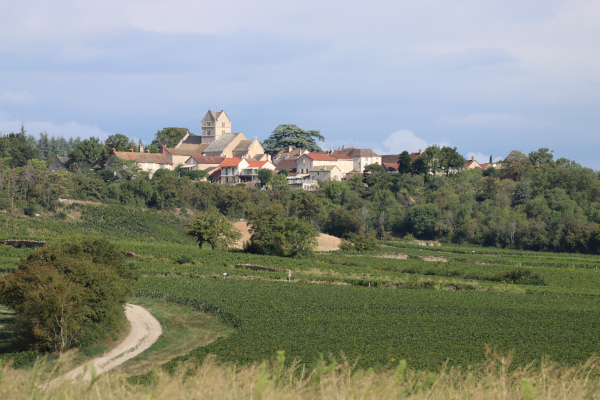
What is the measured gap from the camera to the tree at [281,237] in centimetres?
6309

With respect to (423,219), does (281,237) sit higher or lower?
lower

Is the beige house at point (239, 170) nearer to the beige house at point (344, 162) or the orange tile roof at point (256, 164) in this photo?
the orange tile roof at point (256, 164)

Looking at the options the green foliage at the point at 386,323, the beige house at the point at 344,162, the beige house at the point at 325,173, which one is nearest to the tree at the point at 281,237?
the green foliage at the point at 386,323

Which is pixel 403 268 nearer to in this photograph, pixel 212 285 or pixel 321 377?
pixel 212 285

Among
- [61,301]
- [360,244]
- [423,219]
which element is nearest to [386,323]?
[61,301]

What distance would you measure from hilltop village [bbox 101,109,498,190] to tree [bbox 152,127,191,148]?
1.65m

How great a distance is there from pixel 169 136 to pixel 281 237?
9317cm

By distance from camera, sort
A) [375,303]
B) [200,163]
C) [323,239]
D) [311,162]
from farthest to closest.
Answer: [200,163] < [311,162] < [323,239] < [375,303]

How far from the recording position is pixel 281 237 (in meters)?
62.8

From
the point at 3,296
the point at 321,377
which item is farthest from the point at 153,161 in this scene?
the point at 321,377

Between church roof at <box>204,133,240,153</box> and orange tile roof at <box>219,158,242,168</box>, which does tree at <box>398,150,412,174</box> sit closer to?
orange tile roof at <box>219,158,242,168</box>

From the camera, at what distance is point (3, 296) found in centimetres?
2495

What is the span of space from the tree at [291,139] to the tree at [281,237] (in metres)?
79.2

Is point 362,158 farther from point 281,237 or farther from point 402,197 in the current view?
point 281,237
